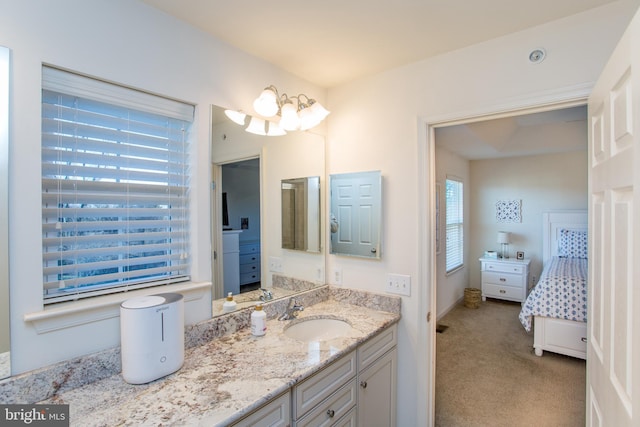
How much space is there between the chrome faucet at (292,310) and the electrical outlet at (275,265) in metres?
0.21

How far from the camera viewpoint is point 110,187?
4.21ft

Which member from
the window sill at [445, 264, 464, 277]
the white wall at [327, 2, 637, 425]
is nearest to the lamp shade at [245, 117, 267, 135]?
the white wall at [327, 2, 637, 425]

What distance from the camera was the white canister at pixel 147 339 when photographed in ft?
3.75

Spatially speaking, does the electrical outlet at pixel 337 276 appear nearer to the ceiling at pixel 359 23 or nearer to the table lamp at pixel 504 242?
the ceiling at pixel 359 23

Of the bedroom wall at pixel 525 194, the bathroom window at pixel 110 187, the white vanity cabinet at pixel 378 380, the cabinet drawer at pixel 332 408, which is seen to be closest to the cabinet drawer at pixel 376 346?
the white vanity cabinet at pixel 378 380

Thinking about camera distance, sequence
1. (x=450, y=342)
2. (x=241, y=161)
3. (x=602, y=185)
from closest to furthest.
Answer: (x=602, y=185) < (x=241, y=161) < (x=450, y=342)

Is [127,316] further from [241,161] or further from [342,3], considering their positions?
[342,3]

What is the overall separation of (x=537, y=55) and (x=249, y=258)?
5.94ft

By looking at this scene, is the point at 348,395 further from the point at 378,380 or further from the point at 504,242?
the point at 504,242

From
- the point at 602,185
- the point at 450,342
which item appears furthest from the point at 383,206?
the point at 450,342

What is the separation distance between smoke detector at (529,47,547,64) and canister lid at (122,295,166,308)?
77.5 inches

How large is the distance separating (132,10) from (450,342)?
3.97 meters

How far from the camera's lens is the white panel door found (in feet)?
2.52

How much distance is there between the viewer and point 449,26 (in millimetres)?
1500
